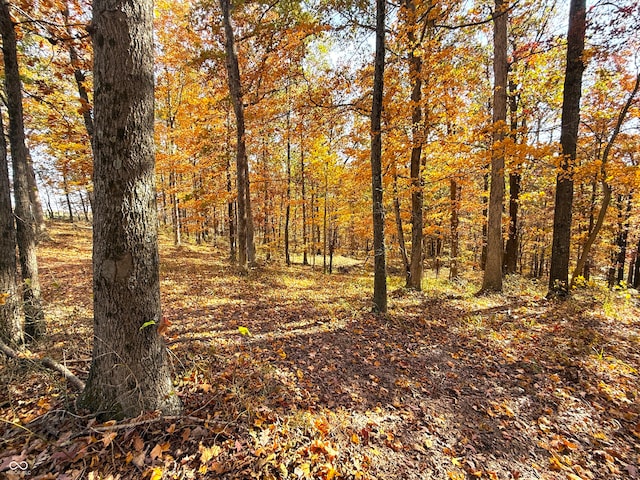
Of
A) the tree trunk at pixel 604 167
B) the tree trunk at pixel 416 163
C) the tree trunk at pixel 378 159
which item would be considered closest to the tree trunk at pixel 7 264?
the tree trunk at pixel 378 159

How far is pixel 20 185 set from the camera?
4.36m

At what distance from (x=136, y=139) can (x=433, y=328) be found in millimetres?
6771

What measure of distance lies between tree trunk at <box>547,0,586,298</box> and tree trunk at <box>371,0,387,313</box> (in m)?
4.82

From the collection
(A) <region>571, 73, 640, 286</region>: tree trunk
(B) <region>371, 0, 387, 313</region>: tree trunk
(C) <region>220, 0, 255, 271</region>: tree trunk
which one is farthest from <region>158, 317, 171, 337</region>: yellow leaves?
(A) <region>571, 73, 640, 286</region>: tree trunk

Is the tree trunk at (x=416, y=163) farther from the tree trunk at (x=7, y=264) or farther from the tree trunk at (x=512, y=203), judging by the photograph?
the tree trunk at (x=7, y=264)

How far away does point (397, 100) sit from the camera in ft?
27.7

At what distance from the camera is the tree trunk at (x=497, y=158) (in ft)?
25.9

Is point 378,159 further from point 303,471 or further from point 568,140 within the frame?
point 303,471

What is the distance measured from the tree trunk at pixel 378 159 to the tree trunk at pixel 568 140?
4820 mm

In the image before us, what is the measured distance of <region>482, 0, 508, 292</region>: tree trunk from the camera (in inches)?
311

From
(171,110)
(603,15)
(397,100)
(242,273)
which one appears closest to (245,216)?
(242,273)

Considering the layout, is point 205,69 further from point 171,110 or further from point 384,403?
point 384,403

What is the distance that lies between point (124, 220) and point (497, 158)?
29.1ft

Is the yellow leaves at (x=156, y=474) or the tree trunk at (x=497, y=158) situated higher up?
the tree trunk at (x=497, y=158)
